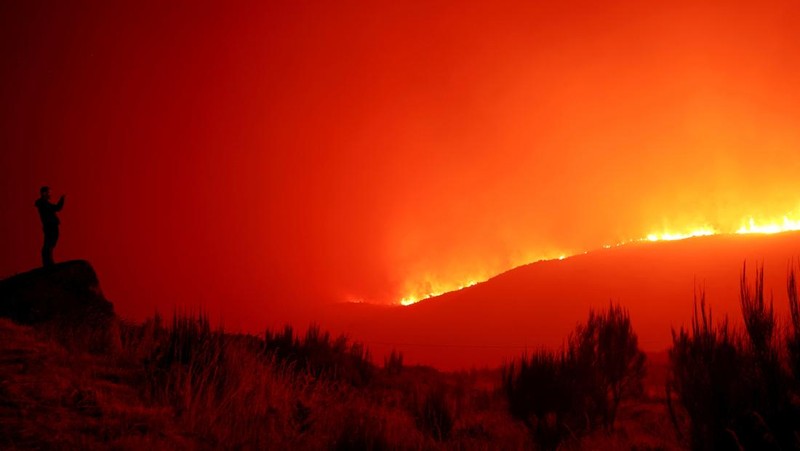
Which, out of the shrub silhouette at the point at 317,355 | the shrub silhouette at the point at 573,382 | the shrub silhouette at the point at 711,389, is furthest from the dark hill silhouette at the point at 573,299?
the shrub silhouette at the point at 711,389

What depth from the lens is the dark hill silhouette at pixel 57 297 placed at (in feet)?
34.0

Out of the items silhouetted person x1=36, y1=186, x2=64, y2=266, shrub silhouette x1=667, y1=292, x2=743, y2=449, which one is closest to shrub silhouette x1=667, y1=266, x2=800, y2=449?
shrub silhouette x1=667, y1=292, x2=743, y2=449

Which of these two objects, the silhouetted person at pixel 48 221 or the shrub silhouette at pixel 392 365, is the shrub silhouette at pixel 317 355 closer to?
the shrub silhouette at pixel 392 365

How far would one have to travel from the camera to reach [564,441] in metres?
7.89

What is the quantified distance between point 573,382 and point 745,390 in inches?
197

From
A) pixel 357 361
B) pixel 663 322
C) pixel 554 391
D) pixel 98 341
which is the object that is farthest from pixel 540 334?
pixel 98 341

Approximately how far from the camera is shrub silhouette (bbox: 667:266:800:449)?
4.38 m

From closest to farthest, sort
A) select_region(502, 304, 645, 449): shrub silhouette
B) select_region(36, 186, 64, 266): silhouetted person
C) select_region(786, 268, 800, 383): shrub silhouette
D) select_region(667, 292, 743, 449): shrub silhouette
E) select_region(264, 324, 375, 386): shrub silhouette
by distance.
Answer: select_region(786, 268, 800, 383): shrub silhouette, select_region(667, 292, 743, 449): shrub silhouette, select_region(502, 304, 645, 449): shrub silhouette, select_region(264, 324, 375, 386): shrub silhouette, select_region(36, 186, 64, 266): silhouetted person

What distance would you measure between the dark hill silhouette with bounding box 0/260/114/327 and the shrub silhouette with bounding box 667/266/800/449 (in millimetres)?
10511

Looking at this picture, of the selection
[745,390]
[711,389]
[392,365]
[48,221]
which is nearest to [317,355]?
[392,365]

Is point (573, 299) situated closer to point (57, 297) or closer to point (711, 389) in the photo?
point (57, 297)

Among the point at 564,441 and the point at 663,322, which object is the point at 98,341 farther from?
the point at 663,322

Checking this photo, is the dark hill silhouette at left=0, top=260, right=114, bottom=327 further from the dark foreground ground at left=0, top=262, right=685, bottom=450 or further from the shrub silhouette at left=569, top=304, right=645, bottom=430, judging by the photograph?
the shrub silhouette at left=569, top=304, right=645, bottom=430

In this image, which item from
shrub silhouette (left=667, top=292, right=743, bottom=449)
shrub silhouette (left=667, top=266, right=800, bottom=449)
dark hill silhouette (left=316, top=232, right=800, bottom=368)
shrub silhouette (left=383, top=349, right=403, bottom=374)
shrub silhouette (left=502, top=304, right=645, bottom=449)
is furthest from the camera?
dark hill silhouette (left=316, top=232, right=800, bottom=368)
